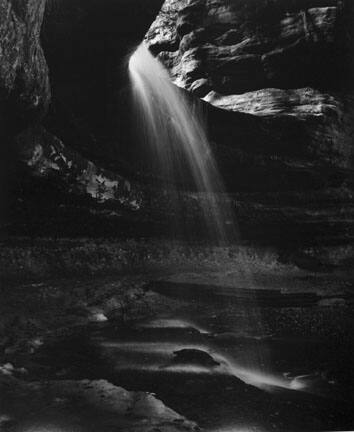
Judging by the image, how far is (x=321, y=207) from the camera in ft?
15.8

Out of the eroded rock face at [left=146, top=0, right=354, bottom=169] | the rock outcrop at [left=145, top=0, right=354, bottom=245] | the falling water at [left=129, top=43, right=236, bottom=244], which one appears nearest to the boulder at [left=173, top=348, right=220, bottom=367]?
the falling water at [left=129, top=43, right=236, bottom=244]

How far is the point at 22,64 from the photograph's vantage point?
2.98 m

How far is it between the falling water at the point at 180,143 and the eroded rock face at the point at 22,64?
50.0 inches

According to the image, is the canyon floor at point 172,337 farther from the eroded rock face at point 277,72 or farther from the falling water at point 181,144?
the eroded rock face at point 277,72

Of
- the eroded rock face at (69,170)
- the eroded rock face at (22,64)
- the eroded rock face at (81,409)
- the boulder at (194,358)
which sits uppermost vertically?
the eroded rock face at (22,64)

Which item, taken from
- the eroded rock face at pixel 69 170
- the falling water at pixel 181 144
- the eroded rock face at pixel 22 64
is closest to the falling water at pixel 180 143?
the falling water at pixel 181 144

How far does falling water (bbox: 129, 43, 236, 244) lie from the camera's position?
4.41 m

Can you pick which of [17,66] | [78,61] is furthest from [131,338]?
[78,61]

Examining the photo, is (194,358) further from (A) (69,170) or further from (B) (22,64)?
(B) (22,64)

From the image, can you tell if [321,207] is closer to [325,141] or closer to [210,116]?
[325,141]

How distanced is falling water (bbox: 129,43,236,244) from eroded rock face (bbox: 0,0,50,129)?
1.27 meters

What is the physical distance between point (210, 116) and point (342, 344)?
2495mm

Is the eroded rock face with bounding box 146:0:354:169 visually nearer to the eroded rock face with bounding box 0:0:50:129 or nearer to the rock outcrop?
the rock outcrop

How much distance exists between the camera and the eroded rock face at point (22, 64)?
2.80 metres
